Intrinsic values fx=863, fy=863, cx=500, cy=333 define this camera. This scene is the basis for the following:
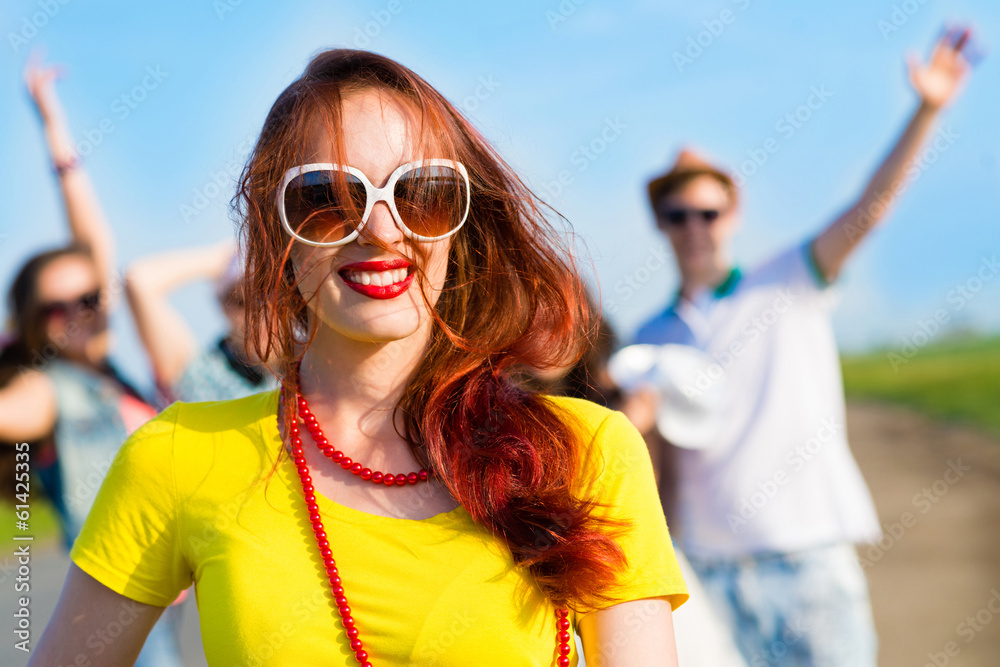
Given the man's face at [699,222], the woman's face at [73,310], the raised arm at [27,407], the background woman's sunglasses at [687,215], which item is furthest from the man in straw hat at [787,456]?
the raised arm at [27,407]

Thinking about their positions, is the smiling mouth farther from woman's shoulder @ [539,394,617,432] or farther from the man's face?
the man's face

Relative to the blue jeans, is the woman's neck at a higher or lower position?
higher

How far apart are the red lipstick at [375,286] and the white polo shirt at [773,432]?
1.98m

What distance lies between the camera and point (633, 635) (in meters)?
1.18

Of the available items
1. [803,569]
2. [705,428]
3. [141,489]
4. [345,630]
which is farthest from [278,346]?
[803,569]

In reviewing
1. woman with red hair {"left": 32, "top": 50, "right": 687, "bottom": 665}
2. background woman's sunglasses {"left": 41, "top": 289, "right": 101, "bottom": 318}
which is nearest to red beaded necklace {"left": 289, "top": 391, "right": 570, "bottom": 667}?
woman with red hair {"left": 32, "top": 50, "right": 687, "bottom": 665}

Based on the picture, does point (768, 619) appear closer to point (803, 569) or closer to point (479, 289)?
point (803, 569)

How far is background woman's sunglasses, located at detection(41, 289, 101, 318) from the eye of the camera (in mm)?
3275

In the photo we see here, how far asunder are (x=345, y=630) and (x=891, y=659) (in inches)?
193

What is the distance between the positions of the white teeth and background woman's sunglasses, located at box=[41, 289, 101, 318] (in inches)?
96.5

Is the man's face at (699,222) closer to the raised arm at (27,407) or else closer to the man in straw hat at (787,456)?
the man in straw hat at (787,456)

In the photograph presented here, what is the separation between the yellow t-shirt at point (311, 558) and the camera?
1157 millimetres

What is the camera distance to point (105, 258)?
3.36 meters

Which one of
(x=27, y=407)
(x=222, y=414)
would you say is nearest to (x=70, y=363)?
(x=27, y=407)
